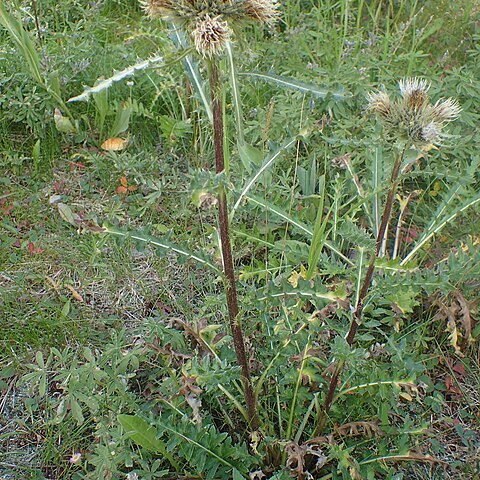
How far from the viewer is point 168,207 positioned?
298 centimetres

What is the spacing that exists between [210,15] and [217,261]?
919 millimetres

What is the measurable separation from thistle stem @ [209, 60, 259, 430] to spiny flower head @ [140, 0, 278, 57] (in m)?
0.09

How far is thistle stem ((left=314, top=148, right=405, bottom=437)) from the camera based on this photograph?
1627mm

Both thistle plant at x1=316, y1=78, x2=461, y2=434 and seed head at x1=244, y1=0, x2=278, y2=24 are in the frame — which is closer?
seed head at x1=244, y1=0, x2=278, y2=24

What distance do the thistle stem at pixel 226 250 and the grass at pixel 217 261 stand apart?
0.07m

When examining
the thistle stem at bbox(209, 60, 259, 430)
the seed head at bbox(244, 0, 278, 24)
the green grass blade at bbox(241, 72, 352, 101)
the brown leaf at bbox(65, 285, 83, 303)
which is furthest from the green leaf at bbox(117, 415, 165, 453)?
the seed head at bbox(244, 0, 278, 24)

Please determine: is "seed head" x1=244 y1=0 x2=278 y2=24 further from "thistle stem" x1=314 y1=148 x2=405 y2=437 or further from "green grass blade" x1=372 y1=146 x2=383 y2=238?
"green grass blade" x1=372 y1=146 x2=383 y2=238

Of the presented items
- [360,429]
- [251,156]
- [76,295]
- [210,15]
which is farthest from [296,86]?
[76,295]

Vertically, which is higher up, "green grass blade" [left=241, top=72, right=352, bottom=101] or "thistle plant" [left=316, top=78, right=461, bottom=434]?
"green grass blade" [left=241, top=72, right=352, bottom=101]

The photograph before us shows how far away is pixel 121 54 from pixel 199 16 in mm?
2078

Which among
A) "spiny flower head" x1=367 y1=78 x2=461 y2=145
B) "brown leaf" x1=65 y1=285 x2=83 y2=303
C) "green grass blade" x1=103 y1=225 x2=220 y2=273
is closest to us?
"spiny flower head" x1=367 y1=78 x2=461 y2=145

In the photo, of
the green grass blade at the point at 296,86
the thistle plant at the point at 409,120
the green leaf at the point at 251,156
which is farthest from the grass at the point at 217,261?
the thistle plant at the point at 409,120

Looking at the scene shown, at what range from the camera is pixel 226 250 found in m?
1.66

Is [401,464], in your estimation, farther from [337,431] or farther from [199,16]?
[199,16]
